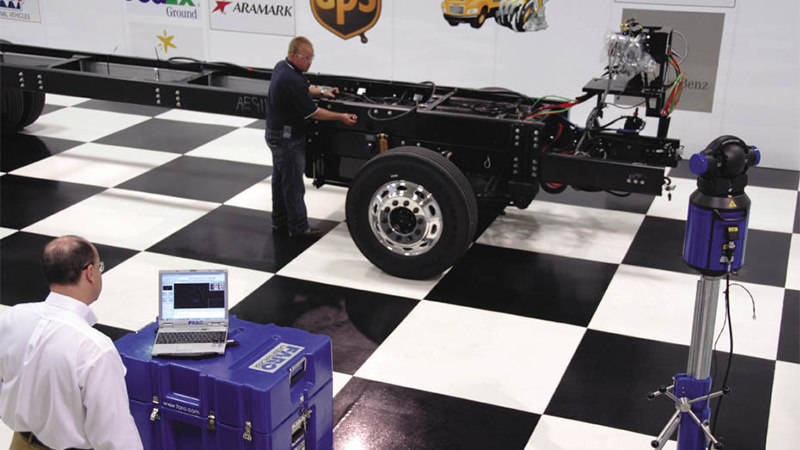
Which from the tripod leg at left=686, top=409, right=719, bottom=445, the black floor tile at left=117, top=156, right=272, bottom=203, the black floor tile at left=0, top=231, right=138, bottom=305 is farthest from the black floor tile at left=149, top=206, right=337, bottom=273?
the tripod leg at left=686, top=409, right=719, bottom=445

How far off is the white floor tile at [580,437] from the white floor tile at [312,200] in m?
2.90

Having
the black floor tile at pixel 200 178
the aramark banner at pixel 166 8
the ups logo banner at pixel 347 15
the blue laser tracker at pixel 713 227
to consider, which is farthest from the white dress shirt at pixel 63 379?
the aramark banner at pixel 166 8

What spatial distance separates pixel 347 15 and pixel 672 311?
5.03m

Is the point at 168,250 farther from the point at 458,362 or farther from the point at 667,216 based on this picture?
the point at 667,216

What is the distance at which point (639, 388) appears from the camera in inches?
178

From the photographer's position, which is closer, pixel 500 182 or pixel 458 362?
pixel 458 362

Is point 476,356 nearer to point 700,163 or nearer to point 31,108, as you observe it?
point 700,163

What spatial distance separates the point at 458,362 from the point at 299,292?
4.01ft

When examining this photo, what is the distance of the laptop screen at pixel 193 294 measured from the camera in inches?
148

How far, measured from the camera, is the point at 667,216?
22.5 feet

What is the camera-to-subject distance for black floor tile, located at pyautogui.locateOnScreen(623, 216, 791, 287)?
5.87m

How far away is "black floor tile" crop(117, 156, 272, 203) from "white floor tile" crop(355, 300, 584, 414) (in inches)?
99.3

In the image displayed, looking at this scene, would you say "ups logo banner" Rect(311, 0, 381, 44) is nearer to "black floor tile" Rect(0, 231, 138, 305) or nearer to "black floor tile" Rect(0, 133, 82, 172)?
"black floor tile" Rect(0, 133, 82, 172)

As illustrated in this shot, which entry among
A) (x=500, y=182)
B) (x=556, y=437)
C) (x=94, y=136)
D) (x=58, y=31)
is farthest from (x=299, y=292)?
(x=58, y=31)
